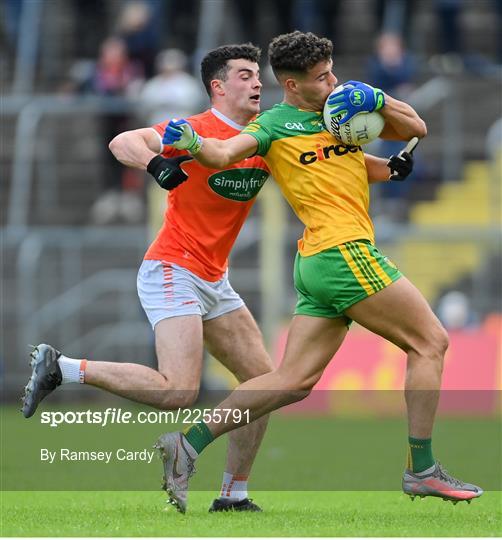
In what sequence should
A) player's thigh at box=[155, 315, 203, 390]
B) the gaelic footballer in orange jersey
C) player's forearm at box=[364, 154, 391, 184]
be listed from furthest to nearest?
the gaelic footballer in orange jersey < player's forearm at box=[364, 154, 391, 184] < player's thigh at box=[155, 315, 203, 390]

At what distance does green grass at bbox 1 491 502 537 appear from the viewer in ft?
26.2

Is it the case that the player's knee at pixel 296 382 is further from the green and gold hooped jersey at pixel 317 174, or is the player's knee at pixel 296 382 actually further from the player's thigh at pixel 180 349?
the green and gold hooped jersey at pixel 317 174

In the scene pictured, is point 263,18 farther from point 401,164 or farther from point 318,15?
point 401,164

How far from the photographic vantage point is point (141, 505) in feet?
30.9

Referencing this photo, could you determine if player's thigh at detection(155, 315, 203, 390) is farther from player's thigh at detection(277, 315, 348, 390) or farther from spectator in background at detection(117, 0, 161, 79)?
spectator in background at detection(117, 0, 161, 79)

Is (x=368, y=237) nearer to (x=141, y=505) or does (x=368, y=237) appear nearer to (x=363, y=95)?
(x=363, y=95)

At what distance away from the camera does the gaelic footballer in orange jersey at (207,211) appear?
365 inches

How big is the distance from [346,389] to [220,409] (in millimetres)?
9865

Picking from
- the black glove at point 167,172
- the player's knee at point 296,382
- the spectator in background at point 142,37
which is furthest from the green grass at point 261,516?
the spectator in background at point 142,37

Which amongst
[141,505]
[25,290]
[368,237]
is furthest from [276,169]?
[25,290]

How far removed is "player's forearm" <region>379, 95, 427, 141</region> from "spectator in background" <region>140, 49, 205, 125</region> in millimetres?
11025

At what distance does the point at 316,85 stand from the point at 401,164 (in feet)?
2.18

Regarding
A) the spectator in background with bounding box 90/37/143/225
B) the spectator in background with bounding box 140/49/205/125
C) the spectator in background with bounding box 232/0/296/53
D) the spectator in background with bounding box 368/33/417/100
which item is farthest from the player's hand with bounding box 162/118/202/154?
the spectator in background with bounding box 232/0/296/53

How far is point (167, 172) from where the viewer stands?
8.37 meters
